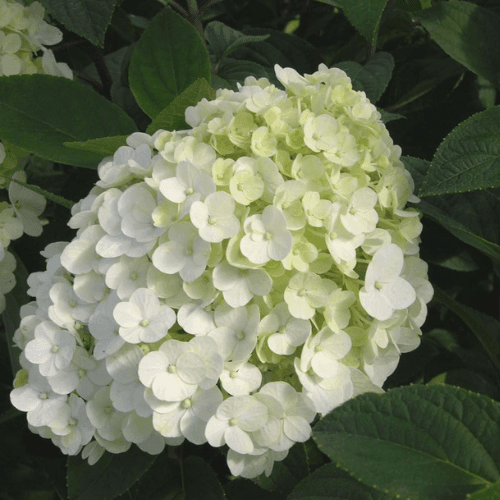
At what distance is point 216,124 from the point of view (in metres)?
0.68

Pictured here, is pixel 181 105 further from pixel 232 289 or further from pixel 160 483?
pixel 160 483

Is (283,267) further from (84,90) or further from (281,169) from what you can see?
(84,90)

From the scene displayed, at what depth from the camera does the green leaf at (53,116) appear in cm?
79

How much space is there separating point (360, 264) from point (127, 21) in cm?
81

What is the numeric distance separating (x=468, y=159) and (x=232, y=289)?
12.8 inches

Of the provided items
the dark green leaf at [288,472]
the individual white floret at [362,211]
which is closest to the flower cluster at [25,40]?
the individual white floret at [362,211]

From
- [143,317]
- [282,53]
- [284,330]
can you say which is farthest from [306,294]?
[282,53]

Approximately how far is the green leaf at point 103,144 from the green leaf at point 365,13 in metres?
0.36

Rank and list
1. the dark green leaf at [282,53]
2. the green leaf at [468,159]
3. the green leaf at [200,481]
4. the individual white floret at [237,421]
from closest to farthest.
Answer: the individual white floret at [237,421], the green leaf at [468,159], the green leaf at [200,481], the dark green leaf at [282,53]

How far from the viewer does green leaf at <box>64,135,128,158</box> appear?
0.74 metres

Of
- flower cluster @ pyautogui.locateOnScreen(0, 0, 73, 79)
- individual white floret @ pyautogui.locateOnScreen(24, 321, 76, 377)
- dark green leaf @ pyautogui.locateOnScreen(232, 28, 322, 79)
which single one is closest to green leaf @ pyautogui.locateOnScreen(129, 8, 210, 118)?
flower cluster @ pyautogui.locateOnScreen(0, 0, 73, 79)

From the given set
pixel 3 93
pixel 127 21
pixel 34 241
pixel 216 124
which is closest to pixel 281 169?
pixel 216 124

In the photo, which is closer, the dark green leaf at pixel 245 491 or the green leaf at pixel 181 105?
the green leaf at pixel 181 105

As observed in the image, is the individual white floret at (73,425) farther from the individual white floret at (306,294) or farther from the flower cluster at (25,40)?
the flower cluster at (25,40)
